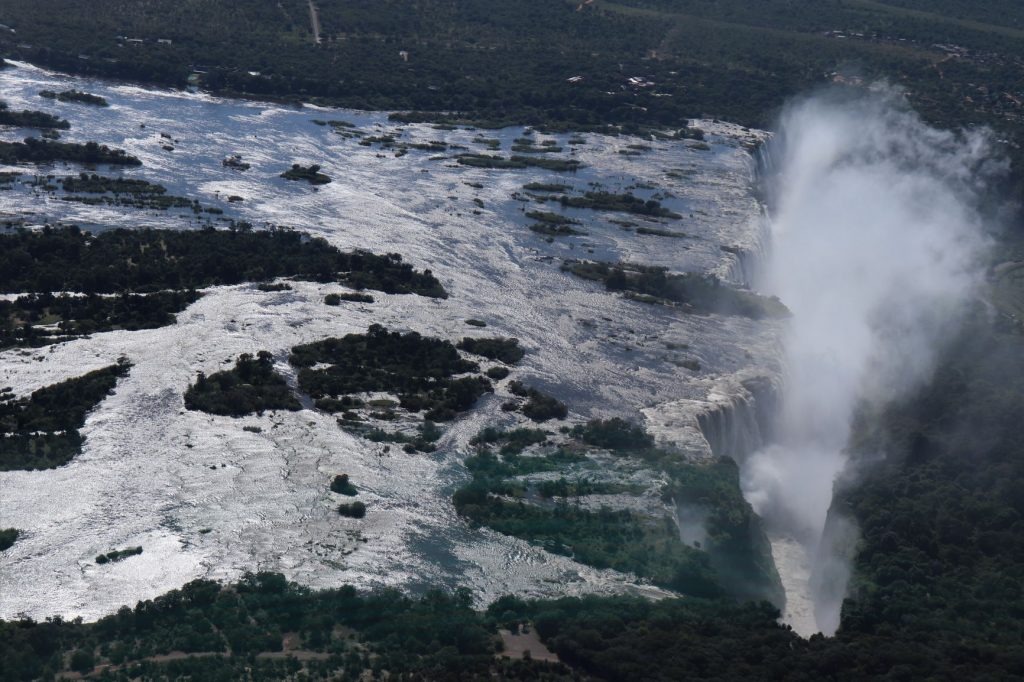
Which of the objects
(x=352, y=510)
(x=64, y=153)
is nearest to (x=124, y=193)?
(x=64, y=153)

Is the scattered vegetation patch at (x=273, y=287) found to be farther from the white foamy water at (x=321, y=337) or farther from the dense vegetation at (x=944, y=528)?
the dense vegetation at (x=944, y=528)

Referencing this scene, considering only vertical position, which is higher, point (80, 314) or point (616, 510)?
point (80, 314)

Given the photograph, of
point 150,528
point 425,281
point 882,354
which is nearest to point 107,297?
point 425,281

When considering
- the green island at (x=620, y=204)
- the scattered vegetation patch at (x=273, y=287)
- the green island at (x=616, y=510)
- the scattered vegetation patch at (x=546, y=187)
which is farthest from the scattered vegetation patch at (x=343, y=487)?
the scattered vegetation patch at (x=546, y=187)

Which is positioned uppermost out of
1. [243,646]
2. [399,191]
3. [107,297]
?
[399,191]

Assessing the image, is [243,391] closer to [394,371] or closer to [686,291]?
[394,371]

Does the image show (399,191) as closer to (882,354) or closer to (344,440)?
(882,354)

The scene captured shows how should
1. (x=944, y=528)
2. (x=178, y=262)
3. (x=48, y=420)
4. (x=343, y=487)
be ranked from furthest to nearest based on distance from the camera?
(x=178, y=262)
(x=48, y=420)
(x=944, y=528)
(x=343, y=487)
